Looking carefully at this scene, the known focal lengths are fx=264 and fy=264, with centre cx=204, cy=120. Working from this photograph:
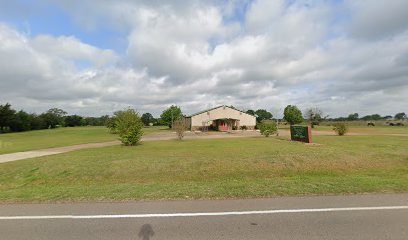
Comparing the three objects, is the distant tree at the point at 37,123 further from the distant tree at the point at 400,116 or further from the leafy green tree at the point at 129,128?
the distant tree at the point at 400,116

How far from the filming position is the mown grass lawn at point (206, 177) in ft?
21.8

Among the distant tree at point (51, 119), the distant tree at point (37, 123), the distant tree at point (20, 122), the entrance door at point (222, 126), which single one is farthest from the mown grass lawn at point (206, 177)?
the distant tree at point (51, 119)

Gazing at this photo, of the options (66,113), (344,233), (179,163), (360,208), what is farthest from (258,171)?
(66,113)

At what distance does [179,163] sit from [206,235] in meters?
8.43

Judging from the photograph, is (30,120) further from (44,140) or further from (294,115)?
(294,115)

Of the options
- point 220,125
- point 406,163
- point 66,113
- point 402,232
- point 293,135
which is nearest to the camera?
point 402,232

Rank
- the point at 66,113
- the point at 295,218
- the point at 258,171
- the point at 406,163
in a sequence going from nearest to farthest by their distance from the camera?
the point at 295,218 → the point at 258,171 → the point at 406,163 → the point at 66,113

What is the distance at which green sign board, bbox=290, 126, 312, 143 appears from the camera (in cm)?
2264

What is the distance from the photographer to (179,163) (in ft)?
40.9

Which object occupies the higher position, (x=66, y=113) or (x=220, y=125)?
(x=66, y=113)

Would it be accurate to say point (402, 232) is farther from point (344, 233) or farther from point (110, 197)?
point (110, 197)

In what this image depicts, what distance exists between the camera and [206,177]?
10.5 metres

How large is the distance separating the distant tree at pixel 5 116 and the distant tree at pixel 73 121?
36.1 metres

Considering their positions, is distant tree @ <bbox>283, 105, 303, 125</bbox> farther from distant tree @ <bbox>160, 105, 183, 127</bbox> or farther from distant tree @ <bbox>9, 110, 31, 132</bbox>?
distant tree @ <bbox>9, 110, 31, 132</bbox>
